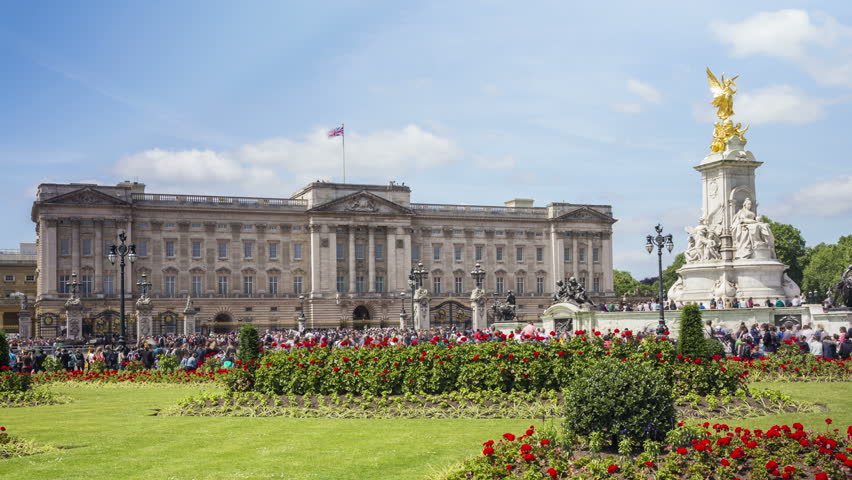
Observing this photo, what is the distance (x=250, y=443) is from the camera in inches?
515

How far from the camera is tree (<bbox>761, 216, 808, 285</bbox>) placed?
297 feet

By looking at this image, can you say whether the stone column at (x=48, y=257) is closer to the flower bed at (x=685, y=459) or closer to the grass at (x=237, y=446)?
the grass at (x=237, y=446)

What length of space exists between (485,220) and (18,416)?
7688 cm

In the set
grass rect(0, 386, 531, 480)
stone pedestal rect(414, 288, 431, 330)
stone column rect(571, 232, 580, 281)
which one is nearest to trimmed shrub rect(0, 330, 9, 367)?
grass rect(0, 386, 531, 480)

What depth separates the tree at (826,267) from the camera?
8406 cm

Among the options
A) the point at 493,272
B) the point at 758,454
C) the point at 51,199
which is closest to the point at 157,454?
the point at 758,454

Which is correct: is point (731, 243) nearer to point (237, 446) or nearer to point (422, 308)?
point (422, 308)

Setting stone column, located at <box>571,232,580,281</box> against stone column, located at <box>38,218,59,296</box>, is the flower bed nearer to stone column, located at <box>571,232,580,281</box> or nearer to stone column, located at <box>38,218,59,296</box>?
stone column, located at <box>38,218,59,296</box>

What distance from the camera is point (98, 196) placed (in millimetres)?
77188

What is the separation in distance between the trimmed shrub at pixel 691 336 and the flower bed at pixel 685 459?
7938 mm

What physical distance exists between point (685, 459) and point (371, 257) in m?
78.3

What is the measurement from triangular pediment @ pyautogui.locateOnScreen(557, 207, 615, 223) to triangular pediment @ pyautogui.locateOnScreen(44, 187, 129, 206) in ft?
144

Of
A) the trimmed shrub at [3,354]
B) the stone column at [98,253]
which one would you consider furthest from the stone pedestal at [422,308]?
the stone column at [98,253]

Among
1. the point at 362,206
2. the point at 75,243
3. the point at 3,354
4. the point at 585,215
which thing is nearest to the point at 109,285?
the point at 75,243
